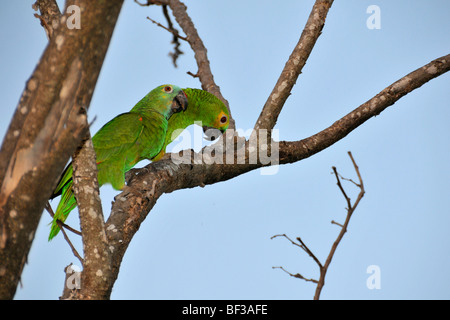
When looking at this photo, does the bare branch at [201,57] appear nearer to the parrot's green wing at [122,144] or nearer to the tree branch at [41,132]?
the parrot's green wing at [122,144]

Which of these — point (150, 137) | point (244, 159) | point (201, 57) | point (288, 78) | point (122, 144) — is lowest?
point (244, 159)

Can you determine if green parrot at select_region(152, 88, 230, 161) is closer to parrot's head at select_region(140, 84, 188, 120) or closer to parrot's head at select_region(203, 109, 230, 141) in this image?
parrot's head at select_region(203, 109, 230, 141)

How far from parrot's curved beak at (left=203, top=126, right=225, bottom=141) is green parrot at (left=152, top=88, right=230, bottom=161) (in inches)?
5.8

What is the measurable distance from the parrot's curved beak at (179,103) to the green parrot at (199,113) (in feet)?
0.43

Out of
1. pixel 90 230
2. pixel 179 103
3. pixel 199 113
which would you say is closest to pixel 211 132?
pixel 199 113

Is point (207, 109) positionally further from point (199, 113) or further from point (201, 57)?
point (201, 57)

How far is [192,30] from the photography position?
169 inches

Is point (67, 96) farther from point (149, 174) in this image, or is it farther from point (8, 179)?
point (149, 174)

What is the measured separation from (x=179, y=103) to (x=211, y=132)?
0.70 m

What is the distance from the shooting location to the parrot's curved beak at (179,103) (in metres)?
3.92

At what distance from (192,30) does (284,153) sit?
2026 millimetres

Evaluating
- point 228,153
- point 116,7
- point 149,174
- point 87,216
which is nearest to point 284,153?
point 228,153

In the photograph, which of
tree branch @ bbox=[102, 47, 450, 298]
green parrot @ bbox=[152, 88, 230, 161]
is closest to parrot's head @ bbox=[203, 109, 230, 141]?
green parrot @ bbox=[152, 88, 230, 161]

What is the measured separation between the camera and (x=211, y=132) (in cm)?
453
